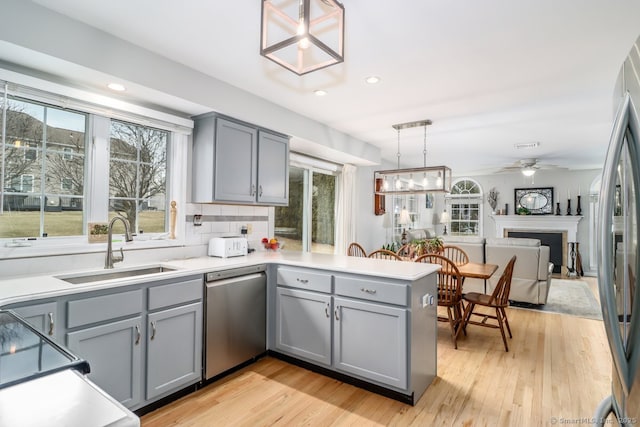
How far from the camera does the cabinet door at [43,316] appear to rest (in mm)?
1732

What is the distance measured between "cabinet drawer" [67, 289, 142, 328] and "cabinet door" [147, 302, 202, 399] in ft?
0.51

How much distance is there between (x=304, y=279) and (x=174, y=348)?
1.08 meters

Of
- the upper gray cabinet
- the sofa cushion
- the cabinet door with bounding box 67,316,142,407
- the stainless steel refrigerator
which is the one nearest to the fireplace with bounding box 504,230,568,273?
the sofa cushion

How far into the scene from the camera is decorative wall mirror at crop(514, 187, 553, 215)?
27.0 feet

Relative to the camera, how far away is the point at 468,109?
12.5ft

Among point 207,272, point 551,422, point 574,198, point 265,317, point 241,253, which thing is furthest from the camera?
point 574,198

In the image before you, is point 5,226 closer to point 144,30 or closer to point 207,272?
point 207,272

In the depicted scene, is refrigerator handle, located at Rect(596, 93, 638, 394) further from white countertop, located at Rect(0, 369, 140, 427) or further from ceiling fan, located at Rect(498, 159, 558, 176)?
ceiling fan, located at Rect(498, 159, 558, 176)

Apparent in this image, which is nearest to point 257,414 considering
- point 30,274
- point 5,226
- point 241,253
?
point 241,253

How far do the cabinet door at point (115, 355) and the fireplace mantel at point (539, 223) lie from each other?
8567 millimetres

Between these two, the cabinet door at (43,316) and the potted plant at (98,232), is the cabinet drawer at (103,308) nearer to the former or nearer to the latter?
the cabinet door at (43,316)

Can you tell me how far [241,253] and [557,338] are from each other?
11.3ft

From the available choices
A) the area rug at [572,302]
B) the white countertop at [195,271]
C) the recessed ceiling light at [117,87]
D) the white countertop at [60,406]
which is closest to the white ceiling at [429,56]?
the recessed ceiling light at [117,87]

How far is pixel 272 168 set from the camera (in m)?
3.67
